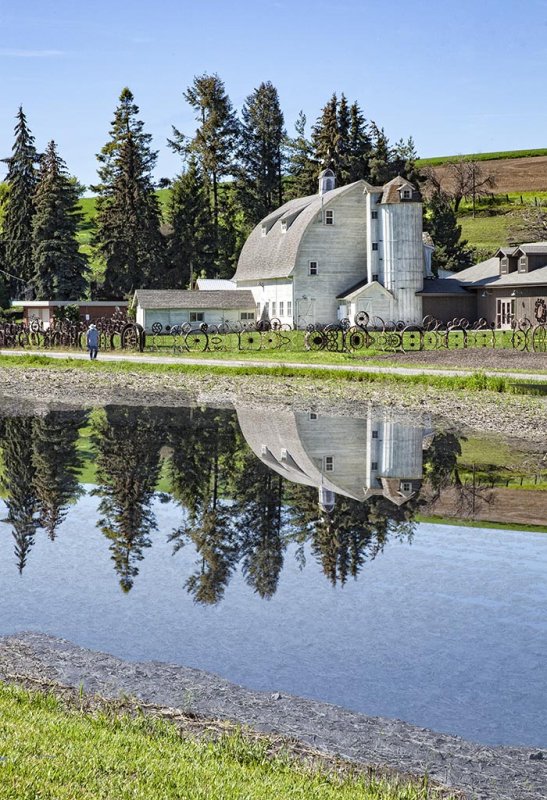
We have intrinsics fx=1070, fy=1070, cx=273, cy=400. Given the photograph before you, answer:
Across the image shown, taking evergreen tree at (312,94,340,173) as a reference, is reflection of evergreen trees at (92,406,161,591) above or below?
below

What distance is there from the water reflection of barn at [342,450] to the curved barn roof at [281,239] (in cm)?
4045

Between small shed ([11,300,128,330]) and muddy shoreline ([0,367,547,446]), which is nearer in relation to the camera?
muddy shoreline ([0,367,547,446])

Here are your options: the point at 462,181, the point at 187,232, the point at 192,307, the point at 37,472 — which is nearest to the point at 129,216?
the point at 187,232

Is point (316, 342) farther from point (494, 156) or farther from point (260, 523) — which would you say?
point (494, 156)

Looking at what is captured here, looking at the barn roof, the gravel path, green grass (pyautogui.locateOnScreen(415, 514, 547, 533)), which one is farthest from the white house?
the gravel path

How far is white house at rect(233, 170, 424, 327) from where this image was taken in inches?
2618

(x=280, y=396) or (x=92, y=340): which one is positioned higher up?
(x=92, y=340)

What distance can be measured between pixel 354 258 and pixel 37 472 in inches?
2063

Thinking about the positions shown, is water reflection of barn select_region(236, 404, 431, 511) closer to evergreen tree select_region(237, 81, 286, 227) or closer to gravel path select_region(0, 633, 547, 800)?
gravel path select_region(0, 633, 547, 800)

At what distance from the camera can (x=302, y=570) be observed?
455 inches

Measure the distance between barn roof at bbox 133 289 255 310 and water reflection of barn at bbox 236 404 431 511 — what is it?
133ft

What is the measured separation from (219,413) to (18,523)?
1386 centimetres

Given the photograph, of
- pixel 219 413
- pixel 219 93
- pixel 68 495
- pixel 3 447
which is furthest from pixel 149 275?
pixel 68 495

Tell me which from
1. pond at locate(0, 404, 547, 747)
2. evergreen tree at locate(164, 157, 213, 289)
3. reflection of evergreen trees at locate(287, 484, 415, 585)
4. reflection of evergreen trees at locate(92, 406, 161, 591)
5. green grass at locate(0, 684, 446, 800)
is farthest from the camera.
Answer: evergreen tree at locate(164, 157, 213, 289)
